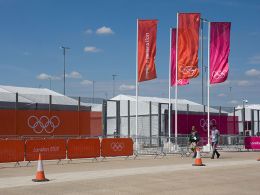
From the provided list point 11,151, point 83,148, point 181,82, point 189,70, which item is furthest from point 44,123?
point 11,151

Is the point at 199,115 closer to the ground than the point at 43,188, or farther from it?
farther from it

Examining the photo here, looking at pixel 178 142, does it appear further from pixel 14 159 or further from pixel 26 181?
pixel 26 181

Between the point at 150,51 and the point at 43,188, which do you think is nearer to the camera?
the point at 43,188

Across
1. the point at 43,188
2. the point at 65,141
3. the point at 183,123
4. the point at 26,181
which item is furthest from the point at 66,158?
the point at 183,123

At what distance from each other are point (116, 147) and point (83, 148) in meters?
2.10

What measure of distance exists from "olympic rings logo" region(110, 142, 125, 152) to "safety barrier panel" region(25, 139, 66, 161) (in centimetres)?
278

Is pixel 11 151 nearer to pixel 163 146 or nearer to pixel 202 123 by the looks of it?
pixel 163 146

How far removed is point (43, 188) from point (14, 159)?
7665 mm

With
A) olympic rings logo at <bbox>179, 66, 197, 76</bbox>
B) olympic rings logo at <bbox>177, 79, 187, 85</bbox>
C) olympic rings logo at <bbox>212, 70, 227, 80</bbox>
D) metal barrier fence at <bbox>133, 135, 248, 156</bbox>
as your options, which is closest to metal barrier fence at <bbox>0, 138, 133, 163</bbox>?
metal barrier fence at <bbox>133, 135, 248, 156</bbox>

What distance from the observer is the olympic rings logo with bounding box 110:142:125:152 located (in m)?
23.7

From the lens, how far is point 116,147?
23.9 meters

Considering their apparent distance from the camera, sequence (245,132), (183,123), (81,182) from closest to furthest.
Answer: (81,182), (183,123), (245,132)

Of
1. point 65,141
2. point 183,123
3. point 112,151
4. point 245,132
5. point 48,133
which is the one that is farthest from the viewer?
point 245,132

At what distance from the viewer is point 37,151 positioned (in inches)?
821
